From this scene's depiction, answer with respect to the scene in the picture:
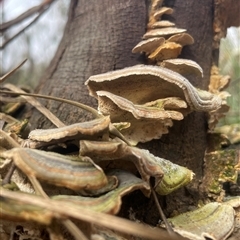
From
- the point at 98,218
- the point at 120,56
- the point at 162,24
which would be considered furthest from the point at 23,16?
the point at 98,218

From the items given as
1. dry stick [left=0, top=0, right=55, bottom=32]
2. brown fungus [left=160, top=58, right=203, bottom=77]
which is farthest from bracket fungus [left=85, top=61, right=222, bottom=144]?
dry stick [left=0, top=0, right=55, bottom=32]

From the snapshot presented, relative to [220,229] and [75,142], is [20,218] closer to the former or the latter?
[75,142]

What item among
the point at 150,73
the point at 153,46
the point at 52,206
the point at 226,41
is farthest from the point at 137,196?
the point at 226,41

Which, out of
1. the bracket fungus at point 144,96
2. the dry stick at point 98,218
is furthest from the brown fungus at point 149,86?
the dry stick at point 98,218

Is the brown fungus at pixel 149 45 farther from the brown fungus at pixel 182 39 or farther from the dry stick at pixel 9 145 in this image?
the dry stick at pixel 9 145

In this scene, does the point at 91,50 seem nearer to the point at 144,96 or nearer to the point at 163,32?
the point at 163,32

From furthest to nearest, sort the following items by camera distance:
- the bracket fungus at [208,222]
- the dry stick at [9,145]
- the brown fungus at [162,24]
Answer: the brown fungus at [162,24] < the bracket fungus at [208,222] < the dry stick at [9,145]

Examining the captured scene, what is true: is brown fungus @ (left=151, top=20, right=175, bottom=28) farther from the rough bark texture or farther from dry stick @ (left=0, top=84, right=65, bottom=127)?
dry stick @ (left=0, top=84, right=65, bottom=127)

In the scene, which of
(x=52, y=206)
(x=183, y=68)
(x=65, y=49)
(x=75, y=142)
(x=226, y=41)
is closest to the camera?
(x=52, y=206)
